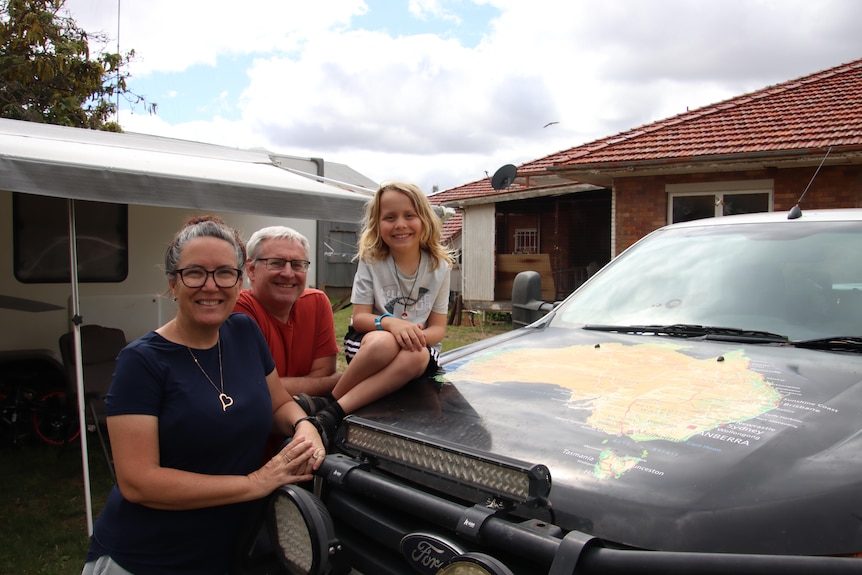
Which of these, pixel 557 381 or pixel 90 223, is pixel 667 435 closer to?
pixel 557 381

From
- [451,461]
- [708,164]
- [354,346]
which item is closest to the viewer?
[451,461]

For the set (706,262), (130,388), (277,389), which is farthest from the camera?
(706,262)

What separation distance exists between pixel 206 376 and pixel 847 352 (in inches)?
86.2

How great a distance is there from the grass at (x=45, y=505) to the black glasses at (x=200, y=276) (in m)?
2.88

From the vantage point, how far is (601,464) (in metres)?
1.70

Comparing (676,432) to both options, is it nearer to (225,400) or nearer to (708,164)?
(225,400)

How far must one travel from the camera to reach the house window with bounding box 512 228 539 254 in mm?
19094

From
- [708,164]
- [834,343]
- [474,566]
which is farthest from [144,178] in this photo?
[708,164]

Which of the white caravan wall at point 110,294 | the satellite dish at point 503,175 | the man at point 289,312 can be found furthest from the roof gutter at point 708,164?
the man at point 289,312

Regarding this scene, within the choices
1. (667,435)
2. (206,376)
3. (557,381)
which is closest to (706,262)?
(557,381)

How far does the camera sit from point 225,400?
2.17m

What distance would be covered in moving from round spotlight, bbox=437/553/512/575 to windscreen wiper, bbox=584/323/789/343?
161 centimetres

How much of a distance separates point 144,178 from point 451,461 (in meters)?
3.50

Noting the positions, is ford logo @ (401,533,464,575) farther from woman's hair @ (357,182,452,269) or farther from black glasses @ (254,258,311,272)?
woman's hair @ (357,182,452,269)
